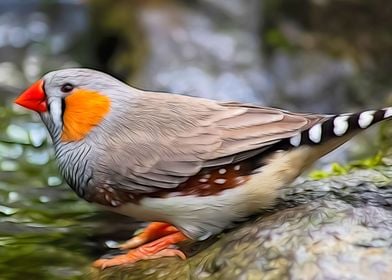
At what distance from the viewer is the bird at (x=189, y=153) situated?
3480mm

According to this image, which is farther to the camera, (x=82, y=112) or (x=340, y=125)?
(x=82, y=112)

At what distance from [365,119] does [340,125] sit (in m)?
0.10

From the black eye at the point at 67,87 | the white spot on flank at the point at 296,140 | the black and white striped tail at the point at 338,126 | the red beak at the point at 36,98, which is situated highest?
the black eye at the point at 67,87

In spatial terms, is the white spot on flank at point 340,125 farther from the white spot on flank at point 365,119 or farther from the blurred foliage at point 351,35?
the blurred foliage at point 351,35

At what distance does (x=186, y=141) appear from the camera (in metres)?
3.55

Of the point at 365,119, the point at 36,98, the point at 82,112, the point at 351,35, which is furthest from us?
the point at 351,35

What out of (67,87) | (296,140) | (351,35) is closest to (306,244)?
(296,140)

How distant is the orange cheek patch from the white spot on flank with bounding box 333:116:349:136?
964mm

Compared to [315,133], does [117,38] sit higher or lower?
higher

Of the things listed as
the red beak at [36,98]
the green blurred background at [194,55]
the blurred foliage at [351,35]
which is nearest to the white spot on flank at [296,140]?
the red beak at [36,98]

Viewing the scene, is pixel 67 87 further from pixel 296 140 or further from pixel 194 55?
pixel 194 55

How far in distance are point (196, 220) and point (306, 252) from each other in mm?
589

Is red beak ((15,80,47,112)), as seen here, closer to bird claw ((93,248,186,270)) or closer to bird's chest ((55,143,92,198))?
bird's chest ((55,143,92,198))

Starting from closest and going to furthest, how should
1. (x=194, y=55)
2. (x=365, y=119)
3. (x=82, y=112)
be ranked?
(x=365, y=119) < (x=82, y=112) < (x=194, y=55)
